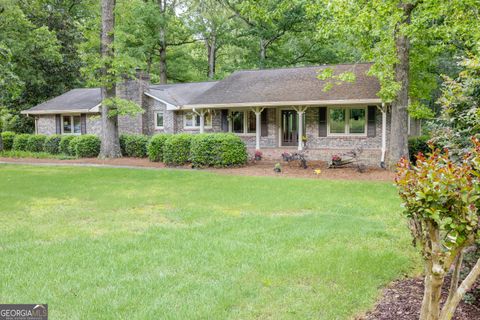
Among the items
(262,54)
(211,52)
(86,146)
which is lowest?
(86,146)

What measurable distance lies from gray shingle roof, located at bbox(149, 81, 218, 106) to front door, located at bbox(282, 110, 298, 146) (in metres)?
5.33

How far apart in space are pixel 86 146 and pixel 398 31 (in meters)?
16.3

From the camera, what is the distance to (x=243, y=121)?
21.8 m

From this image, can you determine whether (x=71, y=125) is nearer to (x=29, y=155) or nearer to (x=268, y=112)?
(x=29, y=155)

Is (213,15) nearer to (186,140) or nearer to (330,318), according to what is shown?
(186,140)

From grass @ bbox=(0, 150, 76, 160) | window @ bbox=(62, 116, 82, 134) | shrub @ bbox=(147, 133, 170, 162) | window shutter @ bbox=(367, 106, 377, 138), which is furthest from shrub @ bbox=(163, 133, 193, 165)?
window @ bbox=(62, 116, 82, 134)

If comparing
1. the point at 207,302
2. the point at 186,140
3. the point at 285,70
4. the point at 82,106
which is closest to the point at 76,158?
the point at 82,106

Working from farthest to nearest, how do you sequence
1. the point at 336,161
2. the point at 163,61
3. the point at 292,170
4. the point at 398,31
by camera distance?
the point at 163,61, the point at 336,161, the point at 292,170, the point at 398,31

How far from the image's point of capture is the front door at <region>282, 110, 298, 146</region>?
21.2 m

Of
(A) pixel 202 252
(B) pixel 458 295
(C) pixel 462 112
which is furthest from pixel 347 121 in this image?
(B) pixel 458 295

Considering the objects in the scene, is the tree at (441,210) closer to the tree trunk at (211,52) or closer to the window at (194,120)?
the window at (194,120)

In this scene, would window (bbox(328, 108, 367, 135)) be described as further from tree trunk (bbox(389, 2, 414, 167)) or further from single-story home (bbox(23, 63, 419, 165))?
tree trunk (bbox(389, 2, 414, 167))

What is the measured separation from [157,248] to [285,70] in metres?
18.1

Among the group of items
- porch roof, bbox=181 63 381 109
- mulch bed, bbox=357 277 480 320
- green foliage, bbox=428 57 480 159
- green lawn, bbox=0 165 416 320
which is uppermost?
porch roof, bbox=181 63 381 109
